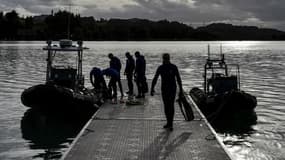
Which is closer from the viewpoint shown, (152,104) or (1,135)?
(1,135)

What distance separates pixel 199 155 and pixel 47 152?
5.07 meters

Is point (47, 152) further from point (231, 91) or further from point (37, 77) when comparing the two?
point (37, 77)

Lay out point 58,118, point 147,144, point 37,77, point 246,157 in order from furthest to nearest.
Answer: point 37,77
point 58,118
point 246,157
point 147,144

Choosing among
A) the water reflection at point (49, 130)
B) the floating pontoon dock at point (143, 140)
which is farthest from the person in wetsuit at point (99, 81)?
the floating pontoon dock at point (143, 140)

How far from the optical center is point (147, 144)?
10.3 m

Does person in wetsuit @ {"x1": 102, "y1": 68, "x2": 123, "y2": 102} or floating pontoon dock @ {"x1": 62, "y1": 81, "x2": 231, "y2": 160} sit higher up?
person in wetsuit @ {"x1": 102, "y1": 68, "x2": 123, "y2": 102}

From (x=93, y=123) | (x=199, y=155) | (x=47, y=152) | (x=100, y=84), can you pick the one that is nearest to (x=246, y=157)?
(x=199, y=155)

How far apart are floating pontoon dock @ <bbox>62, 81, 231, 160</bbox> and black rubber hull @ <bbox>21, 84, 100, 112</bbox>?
2493 millimetres

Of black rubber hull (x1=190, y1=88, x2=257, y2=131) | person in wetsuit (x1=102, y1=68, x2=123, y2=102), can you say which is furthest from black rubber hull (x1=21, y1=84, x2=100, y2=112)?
black rubber hull (x1=190, y1=88, x2=257, y2=131)

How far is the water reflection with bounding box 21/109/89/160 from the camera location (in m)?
13.2

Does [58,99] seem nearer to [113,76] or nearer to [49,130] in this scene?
[49,130]

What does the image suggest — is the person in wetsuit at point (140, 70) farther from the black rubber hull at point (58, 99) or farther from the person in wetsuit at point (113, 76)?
the black rubber hull at point (58, 99)

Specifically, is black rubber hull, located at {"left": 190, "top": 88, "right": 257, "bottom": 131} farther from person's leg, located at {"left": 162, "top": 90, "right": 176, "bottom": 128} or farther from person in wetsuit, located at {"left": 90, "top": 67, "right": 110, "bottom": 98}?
person's leg, located at {"left": 162, "top": 90, "right": 176, "bottom": 128}

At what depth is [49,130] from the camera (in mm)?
15914
